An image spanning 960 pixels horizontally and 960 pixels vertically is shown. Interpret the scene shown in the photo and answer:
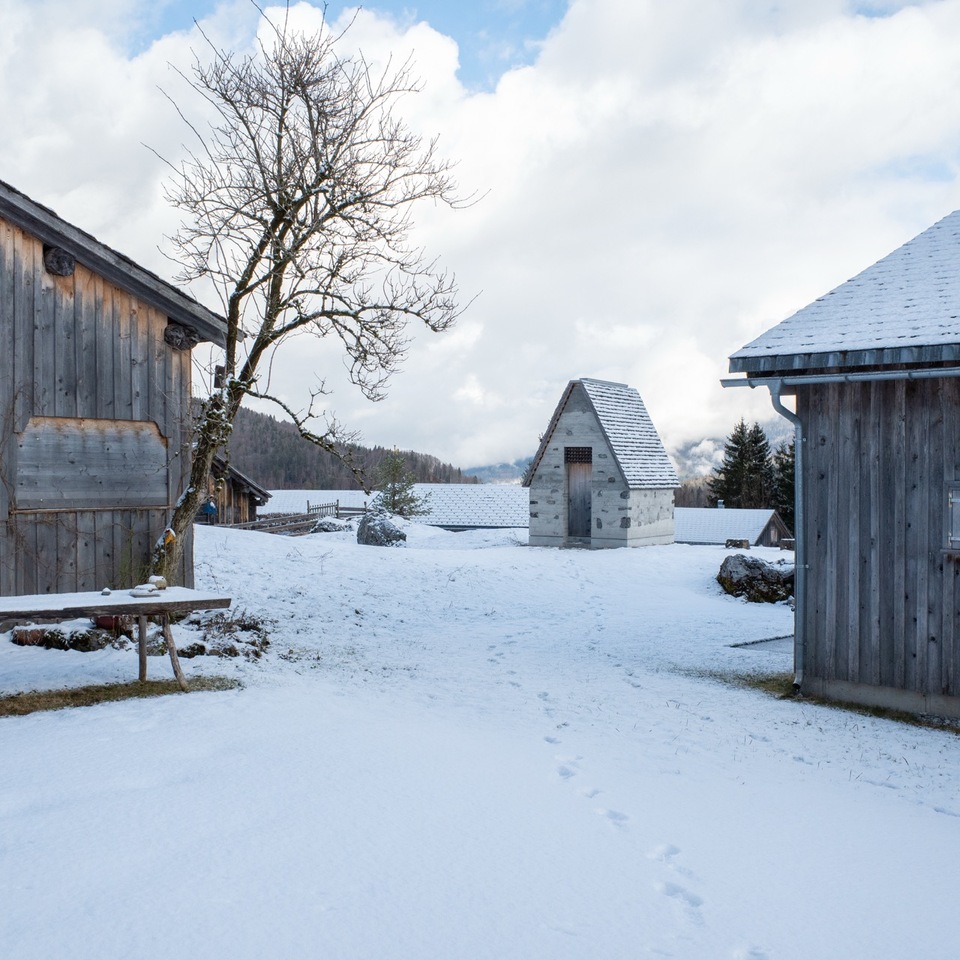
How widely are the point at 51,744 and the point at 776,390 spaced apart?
7787 mm

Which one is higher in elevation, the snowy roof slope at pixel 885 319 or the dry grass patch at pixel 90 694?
the snowy roof slope at pixel 885 319

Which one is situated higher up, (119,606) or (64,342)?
(64,342)

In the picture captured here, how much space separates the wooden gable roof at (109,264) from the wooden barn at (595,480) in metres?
15.2

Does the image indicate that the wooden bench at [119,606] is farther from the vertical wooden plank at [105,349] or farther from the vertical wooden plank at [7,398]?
the vertical wooden plank at [105,349]

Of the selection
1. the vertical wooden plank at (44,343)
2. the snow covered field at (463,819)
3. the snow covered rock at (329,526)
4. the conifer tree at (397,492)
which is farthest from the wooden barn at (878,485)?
the conifer tree at (397,492)

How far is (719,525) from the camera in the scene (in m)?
44.1

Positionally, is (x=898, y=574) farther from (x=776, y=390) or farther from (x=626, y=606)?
(x=626, y=606)

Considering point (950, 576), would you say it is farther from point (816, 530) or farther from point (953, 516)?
point (816, 530)

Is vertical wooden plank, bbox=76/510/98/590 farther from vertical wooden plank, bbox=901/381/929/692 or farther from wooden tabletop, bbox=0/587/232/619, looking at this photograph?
vertical wooden plank, bbox=901/381/929/692

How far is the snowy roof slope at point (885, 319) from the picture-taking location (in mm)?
8945

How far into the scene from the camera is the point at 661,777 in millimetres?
6484

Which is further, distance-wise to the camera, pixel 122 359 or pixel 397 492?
pixel 397 492

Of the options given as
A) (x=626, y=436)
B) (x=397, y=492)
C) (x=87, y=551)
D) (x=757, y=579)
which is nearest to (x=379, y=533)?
(x=626, y=436)

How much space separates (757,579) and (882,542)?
28.3 feet
